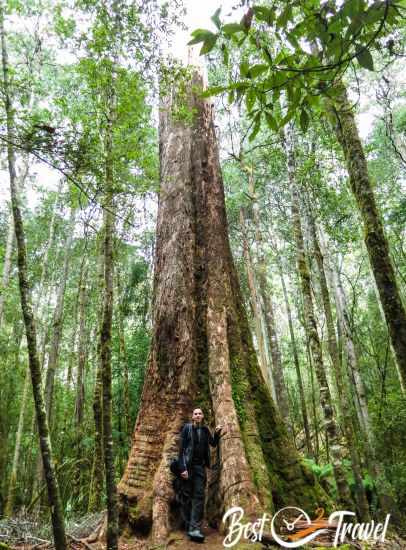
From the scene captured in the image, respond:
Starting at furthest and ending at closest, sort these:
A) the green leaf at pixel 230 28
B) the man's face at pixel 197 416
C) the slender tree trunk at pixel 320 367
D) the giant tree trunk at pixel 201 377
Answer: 1. the slender tree trunk at pixel 320 367
2. the man's face at pixel 197 416
3. the giant tree trunk at pixel 201 377
4. the green leaf at pixel 230 28

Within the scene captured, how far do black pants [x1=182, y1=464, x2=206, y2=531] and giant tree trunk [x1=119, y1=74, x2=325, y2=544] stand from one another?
18cm

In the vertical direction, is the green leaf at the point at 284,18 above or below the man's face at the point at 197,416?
above

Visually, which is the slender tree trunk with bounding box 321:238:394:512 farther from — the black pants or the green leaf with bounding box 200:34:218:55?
the green leaf with bounding box 200:34:218:55

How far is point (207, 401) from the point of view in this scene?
501cm

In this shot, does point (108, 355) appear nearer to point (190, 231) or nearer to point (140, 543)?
point (140, 543)

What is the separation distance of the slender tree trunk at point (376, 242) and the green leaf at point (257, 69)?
1.99ft

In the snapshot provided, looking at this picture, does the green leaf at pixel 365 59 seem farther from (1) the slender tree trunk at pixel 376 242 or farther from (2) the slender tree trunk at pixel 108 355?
(2) the slender tree trunk at pixel 108 355

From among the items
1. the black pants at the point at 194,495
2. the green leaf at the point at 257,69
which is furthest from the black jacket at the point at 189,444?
the green leaf at the point at 257,69

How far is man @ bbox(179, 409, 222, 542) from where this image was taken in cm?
412

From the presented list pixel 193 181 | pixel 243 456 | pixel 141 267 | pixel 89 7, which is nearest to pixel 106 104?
pixel 89 7

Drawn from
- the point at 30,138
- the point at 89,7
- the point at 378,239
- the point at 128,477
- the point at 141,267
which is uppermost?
the point at 141,267

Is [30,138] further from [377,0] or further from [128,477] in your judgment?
[128,477]

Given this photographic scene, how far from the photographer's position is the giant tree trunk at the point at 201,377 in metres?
4.19

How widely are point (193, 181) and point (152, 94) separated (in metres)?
1.80
